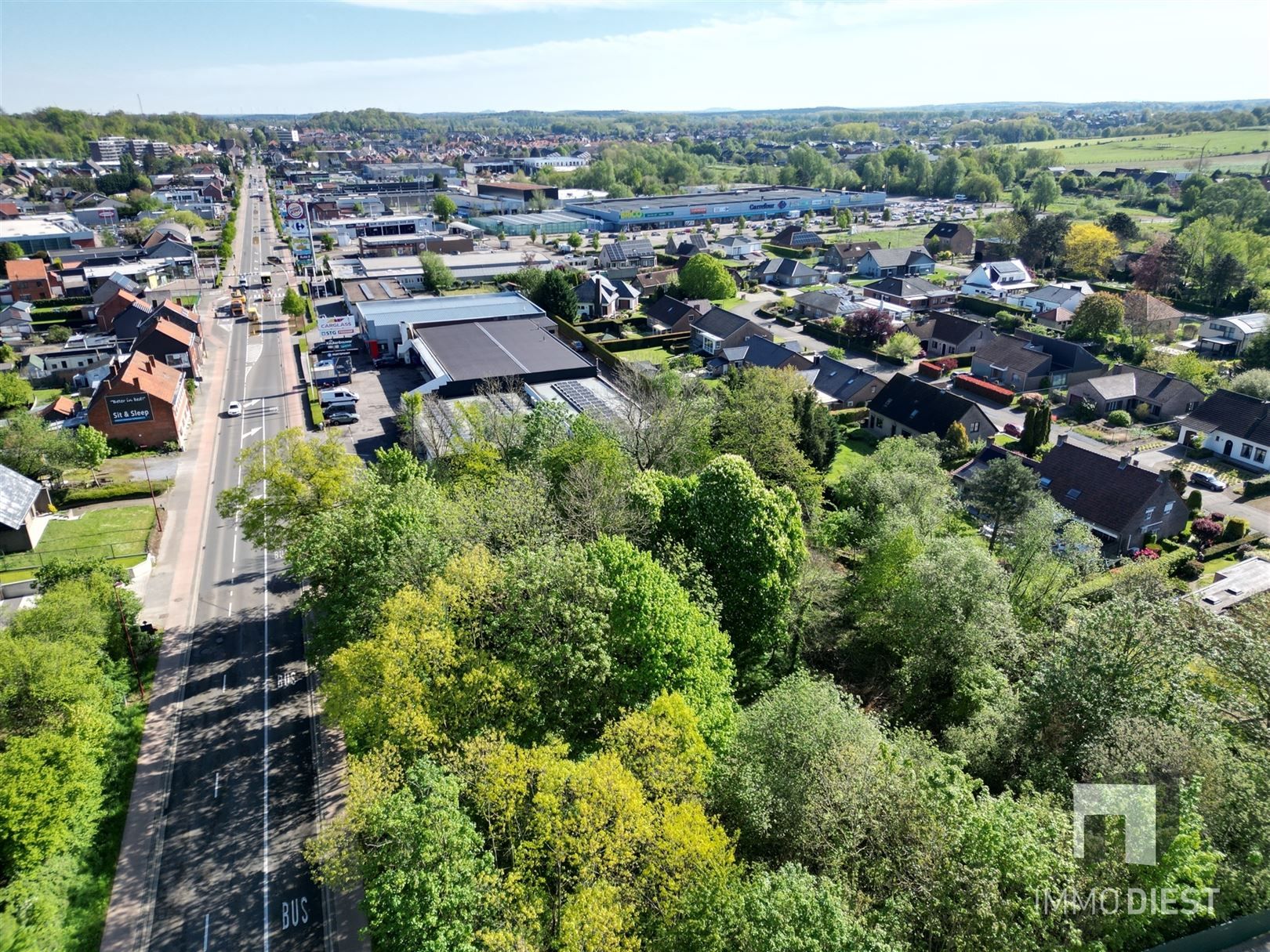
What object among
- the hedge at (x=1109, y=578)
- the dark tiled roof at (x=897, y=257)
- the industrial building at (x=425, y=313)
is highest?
the dark tiled roof at (x=897, y=257)

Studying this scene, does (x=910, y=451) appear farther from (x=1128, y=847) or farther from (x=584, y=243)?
(x=584, y=243)

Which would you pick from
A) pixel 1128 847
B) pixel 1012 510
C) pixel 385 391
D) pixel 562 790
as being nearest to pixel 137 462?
pixel 385 391

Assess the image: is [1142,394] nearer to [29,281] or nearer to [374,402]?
[374,402]

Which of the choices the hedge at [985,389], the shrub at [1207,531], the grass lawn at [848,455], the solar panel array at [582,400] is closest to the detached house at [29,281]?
the solar panel array at [582,400]

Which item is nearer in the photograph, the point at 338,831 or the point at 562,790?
the point at 562,790

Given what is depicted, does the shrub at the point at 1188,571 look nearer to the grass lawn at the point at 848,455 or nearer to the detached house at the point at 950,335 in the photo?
the grass lawn at the point at 848,455
